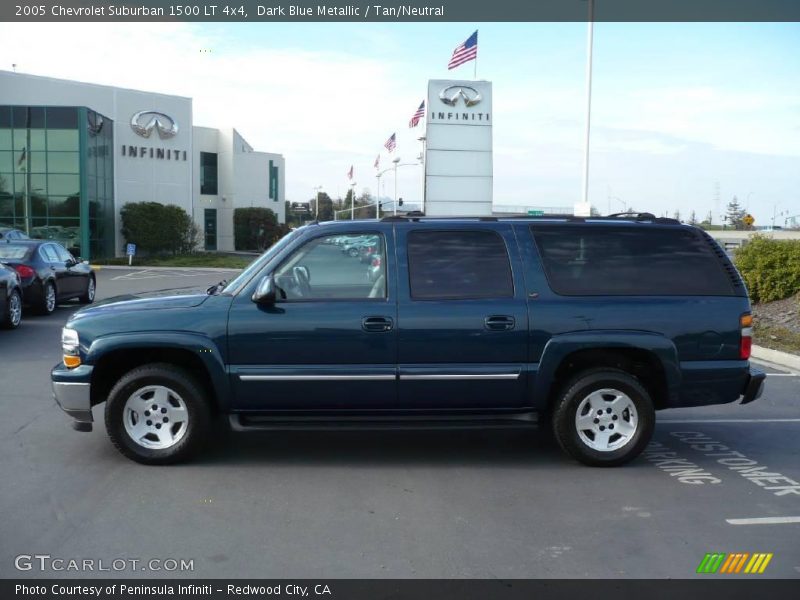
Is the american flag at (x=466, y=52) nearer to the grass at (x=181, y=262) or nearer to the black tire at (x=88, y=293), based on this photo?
the black tire at (x=88, y=293)

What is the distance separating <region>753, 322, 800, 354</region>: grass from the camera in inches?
485

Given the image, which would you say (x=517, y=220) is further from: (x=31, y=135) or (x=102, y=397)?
(x=31, y=135)

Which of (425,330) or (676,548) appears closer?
(676,548)

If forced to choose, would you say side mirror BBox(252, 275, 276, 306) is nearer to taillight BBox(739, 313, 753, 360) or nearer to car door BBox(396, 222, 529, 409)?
car door BBox(396, 222, 529, 409)

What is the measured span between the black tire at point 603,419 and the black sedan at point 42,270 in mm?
11997

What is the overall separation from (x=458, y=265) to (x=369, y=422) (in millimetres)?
1371

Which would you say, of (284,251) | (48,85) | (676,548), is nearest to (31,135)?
(48,85)

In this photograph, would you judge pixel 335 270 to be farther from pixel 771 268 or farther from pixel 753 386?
pixel 771 268

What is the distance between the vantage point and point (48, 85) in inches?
1594

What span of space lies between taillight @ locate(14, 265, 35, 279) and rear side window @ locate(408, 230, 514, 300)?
11.2m

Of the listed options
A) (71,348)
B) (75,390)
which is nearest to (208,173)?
(71,348)

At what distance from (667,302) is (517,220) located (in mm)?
1308
